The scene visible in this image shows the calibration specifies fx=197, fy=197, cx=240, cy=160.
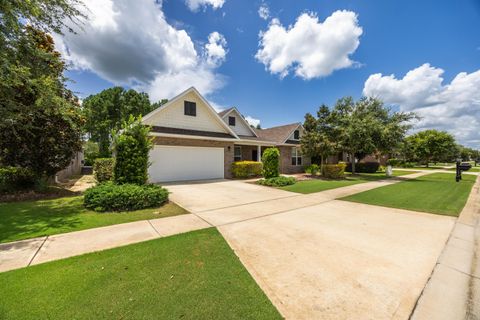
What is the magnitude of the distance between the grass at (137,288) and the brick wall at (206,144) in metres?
10.0

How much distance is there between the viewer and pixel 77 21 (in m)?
7.23

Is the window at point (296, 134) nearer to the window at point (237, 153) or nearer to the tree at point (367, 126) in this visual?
the tree at point (367, 126)

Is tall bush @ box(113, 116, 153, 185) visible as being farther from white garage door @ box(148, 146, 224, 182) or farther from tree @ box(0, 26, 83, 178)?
white garage door @ box(148, 146, 224, 182)

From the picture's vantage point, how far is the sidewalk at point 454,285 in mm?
2393

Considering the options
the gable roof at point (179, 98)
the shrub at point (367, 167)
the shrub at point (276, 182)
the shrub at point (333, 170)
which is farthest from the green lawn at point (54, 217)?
the shrub at point (367, 167)

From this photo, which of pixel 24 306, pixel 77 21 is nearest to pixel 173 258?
pixel 24 306

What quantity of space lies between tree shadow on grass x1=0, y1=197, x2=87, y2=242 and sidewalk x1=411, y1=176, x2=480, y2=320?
7.05m

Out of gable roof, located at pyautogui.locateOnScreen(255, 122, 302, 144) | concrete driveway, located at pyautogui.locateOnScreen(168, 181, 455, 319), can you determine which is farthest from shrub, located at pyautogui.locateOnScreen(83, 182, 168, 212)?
gable roof, located at pyautogui.locateOnScreen(255, 122, 302, 144)

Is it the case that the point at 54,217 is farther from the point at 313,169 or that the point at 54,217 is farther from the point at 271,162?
the point at 313,169

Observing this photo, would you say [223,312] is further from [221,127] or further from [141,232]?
[221,127]

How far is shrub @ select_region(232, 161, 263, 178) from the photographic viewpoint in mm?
15938

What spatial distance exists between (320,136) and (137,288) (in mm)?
16863

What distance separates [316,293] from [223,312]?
1303 mm

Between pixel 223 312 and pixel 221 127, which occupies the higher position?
pixel 221 127
